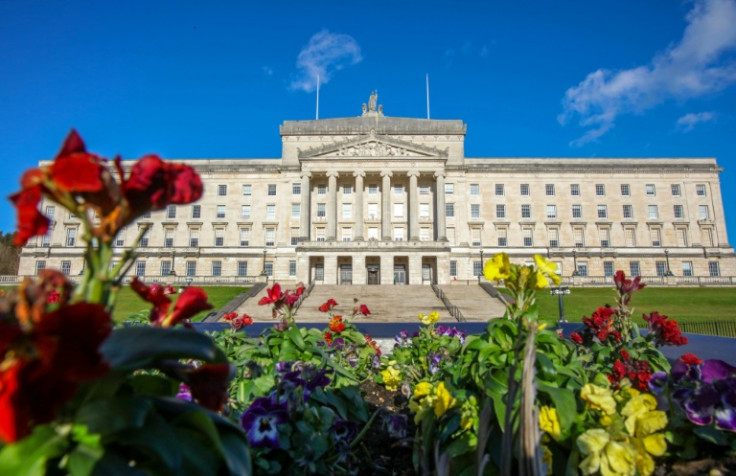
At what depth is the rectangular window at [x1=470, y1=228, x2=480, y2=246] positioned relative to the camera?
176 feet

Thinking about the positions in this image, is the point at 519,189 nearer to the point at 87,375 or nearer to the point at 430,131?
the point at 430,131

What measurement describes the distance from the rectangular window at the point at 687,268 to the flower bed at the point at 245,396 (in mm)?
59530

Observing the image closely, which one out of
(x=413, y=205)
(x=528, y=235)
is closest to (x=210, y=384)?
(x=413, y=205)

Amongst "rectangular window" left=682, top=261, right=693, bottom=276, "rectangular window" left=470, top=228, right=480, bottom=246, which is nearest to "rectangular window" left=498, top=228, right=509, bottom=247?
"rectangular window" left=470, top=228, right=480, bottom=246

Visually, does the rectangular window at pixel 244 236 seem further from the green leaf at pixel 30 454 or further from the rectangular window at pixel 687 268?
the green leaf at pixel 30 454

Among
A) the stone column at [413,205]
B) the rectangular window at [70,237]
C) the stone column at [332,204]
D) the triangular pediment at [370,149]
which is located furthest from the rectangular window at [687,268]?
the rectangular window at [70,237]

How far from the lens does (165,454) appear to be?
1.36 m

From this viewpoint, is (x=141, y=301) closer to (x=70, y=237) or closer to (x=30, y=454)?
(x=70, y=237)

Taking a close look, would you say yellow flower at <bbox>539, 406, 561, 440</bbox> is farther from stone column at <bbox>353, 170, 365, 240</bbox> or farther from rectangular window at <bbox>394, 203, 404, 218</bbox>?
rectangular window at <bbox>394, 203, 404, 218</bbox>

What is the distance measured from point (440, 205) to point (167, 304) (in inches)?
1914

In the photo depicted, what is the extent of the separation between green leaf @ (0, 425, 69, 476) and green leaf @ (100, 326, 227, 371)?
11.6 inches

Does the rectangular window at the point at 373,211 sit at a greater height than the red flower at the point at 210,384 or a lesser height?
greater

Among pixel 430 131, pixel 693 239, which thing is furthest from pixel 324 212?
pixel 693 239

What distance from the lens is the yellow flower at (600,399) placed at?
2236mm
